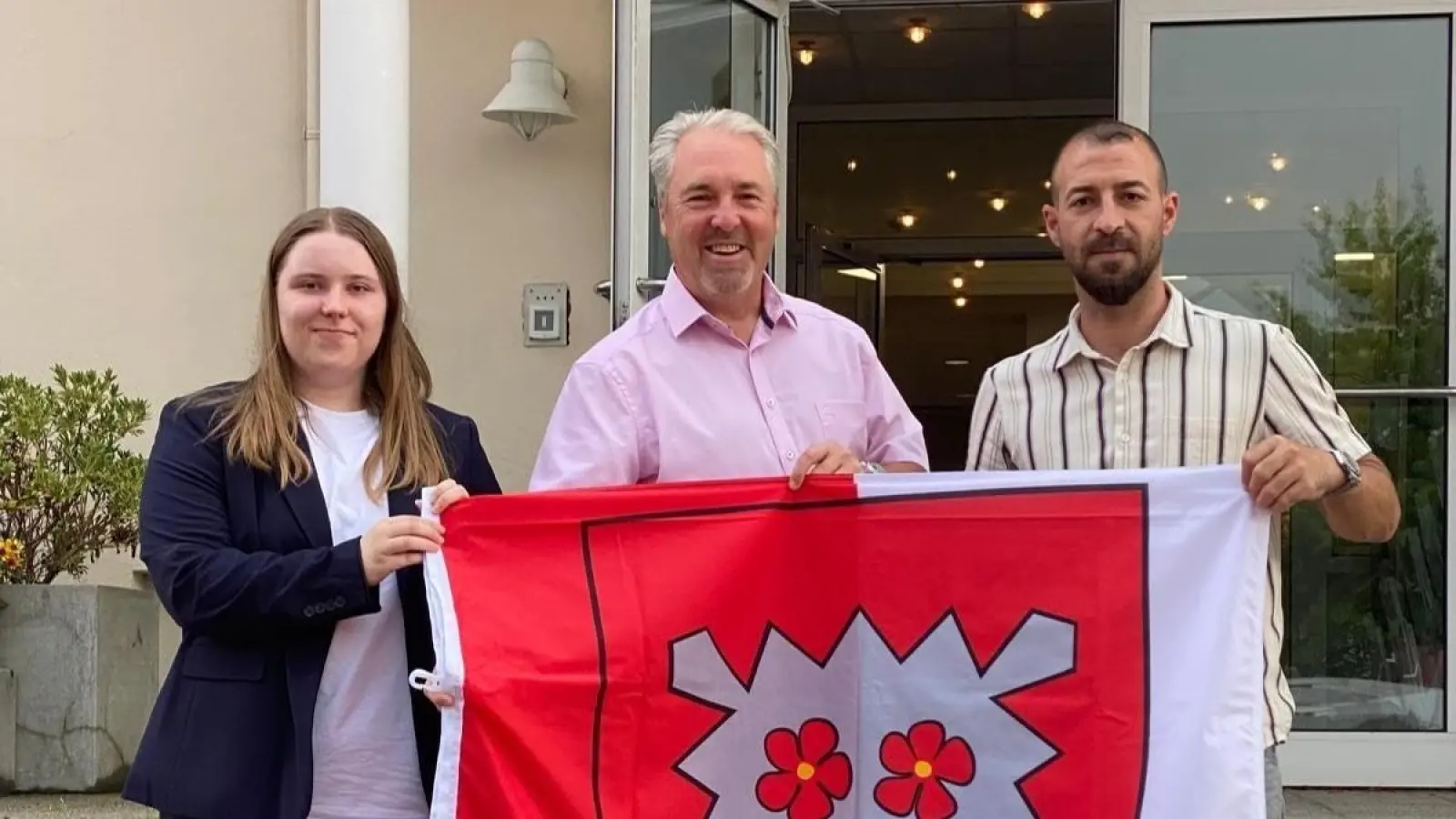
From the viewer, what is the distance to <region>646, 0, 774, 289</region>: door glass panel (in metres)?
4.71

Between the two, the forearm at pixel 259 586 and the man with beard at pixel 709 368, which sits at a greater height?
the man with beard at pixel 709 368

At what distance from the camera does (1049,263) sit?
12.5 m

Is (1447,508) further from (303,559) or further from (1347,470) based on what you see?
(303,559)

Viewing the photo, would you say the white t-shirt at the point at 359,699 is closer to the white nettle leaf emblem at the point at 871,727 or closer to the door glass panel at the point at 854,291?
the white nettle leaf emblem at the point at 871,727

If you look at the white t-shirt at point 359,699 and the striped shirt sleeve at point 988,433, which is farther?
the striped shirt sleeve at point 988,433

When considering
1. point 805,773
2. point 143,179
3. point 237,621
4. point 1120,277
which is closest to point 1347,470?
point 1120,277

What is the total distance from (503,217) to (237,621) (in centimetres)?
330

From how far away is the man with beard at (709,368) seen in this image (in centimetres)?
243

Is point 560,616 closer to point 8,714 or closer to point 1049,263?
point 8,714

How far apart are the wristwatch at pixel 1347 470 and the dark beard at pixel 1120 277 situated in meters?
0.39

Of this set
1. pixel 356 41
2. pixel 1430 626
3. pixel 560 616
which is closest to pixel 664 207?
pixel 560 616

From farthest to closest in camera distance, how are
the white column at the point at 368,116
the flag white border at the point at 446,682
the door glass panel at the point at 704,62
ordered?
the door glass panel at the point at 704,62 < the white column at the point at 368,116 < the flag white border at the point at 446,682

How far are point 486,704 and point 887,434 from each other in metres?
0.88

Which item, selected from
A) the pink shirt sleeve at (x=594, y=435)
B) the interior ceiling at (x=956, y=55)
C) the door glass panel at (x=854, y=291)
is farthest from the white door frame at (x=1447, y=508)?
the door glass panel at (x=854, y=291)
